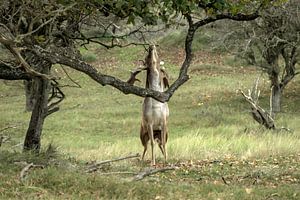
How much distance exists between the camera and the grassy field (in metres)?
7.66

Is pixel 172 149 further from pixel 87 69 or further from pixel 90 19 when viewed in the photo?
pixel 87 69

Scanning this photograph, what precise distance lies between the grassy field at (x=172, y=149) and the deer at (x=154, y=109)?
1.53ft

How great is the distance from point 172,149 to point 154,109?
6.73 ft

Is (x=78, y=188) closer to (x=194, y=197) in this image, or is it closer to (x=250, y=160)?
(x=194, y=197)

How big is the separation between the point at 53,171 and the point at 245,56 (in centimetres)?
1897

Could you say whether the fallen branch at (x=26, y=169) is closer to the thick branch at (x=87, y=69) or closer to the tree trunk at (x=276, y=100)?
the thick branch at (x=87, y=69)

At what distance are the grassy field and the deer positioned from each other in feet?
1.53

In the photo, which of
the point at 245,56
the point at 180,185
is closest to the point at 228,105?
the point at 245,56

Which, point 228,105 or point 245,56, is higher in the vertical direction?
point 245,56

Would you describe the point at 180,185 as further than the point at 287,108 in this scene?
No

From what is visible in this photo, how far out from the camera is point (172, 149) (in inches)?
527

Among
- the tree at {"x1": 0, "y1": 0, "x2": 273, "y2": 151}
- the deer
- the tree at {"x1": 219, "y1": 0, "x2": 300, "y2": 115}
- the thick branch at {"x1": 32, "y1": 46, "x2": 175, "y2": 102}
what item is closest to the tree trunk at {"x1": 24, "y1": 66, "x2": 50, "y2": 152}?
the tree at {"x1": 0, "y1": 0, "x2": 273, "y2": 151}

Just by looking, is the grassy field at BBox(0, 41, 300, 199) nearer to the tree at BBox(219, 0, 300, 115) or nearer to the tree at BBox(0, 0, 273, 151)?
the tree at BBox(0, 0, 273, 151)

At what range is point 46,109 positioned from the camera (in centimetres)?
1100
